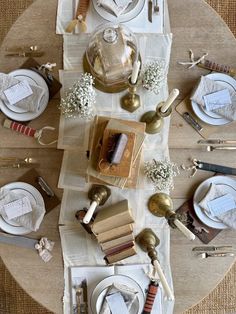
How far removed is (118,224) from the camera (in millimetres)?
1372

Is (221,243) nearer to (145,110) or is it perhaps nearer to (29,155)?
(145,110)

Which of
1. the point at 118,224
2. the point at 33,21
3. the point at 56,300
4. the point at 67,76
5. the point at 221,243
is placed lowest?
the point at 56,300

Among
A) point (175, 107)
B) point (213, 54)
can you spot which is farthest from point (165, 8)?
point (175, 107)

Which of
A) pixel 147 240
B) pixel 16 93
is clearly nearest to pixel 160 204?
pixel 147 240

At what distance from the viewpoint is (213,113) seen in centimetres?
148

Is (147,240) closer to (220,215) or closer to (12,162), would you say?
(220,215)

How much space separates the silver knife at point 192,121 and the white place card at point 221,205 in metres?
0.23

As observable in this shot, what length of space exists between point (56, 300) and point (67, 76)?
72 cm

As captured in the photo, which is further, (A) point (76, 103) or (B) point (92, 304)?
(B) point (92, 304)

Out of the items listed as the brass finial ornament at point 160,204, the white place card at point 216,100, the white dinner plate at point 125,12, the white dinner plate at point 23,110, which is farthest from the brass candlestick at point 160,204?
the white dinner plate at point 125,12

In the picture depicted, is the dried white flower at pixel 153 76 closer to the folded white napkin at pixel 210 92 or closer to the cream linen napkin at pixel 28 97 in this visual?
the folded white napkin at pixel 210 92

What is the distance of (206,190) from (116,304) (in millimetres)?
458

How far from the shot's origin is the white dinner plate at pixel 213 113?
4.86 ft

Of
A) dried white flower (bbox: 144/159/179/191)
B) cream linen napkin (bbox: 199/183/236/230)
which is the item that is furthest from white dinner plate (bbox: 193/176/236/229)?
dried white flower (bbox: 144/159/179/191)
